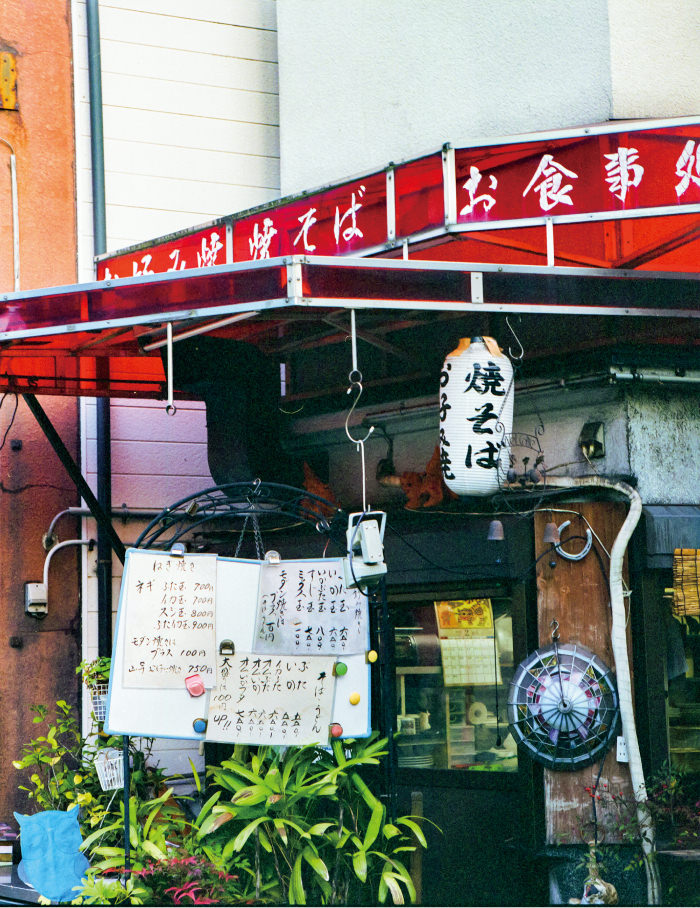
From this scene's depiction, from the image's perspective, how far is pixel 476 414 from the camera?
26.0 ft

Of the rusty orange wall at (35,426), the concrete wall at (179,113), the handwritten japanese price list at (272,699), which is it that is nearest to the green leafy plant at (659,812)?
the handwritten japanese price list at (272,699)

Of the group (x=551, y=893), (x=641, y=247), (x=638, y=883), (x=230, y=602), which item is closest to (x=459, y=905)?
(x=551, y=893)

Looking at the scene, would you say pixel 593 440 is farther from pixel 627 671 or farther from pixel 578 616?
pixel 627 671

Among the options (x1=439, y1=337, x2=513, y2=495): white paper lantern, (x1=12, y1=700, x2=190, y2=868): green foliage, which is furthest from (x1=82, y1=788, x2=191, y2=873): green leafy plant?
(x1=439, y1=337, x2=513, y2=495): white paper lantern

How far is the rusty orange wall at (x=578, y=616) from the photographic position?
26.8 feet

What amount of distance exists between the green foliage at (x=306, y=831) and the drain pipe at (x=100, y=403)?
11.4ft

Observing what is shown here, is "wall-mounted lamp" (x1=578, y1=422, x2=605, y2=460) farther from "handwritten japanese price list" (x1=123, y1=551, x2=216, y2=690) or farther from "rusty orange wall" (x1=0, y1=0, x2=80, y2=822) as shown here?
"rusty orange wall" (x1=0, y1=0, x2=80, y2=822)

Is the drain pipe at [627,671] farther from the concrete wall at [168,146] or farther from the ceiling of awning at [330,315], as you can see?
the concrete wall at [168,146]

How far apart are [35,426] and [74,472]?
955 mm

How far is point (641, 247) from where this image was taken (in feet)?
26.8

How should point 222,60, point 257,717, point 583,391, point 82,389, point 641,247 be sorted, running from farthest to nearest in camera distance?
point 222,60 → point 82,389 → point 583,391 → point 641,247 → point 257,717

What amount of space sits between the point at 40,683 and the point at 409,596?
3.96 meters

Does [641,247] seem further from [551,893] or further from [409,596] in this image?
[551,893]

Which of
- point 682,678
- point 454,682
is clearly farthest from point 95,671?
point 682,678
